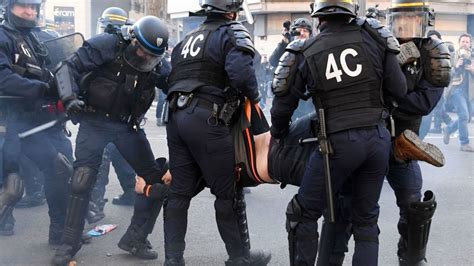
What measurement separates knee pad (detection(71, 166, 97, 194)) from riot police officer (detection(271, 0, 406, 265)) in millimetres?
1590

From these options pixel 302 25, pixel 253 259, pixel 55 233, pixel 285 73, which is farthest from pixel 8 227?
pixel 302 25

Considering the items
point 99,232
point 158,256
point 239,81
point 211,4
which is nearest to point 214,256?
point 158,256

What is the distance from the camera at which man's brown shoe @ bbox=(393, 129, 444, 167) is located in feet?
13.2

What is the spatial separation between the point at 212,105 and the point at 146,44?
0.71 metres

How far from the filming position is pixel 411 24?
423 centimetres

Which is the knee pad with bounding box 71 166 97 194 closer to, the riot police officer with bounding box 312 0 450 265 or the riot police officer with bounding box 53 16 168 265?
the riot police officer with bounding box 53 16 168 265

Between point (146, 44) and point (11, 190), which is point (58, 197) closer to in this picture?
point (11, 190)

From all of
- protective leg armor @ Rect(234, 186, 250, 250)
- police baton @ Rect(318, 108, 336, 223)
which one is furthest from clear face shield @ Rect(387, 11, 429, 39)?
protective leg armor @ Rect(234, 186, 250, 250)

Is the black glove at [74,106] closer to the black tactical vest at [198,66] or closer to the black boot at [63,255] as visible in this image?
the black tactical vest at [198,66]

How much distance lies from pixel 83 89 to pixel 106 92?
162 millimetres

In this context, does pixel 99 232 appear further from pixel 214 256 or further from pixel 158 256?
pixel 214 256

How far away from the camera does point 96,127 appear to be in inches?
190

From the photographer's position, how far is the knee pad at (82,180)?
469cm

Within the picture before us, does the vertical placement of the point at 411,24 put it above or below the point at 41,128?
above
